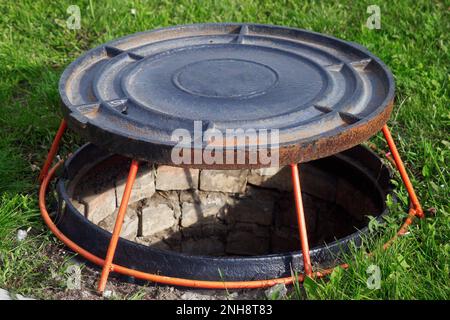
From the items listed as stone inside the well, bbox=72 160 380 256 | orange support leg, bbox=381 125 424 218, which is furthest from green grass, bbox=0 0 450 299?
stone inside the well, bbox=72 160 380 256

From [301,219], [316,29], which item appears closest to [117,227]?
[301,219]

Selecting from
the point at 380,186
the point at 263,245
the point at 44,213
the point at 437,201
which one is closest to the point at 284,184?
the point at 263,245

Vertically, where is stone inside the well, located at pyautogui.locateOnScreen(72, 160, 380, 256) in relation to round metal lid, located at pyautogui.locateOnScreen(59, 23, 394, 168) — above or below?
below

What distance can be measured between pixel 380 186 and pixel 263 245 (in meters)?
0.98

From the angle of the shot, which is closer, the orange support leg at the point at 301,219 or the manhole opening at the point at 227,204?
the orange support leg at the point at 301,219

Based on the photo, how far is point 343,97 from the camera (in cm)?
288

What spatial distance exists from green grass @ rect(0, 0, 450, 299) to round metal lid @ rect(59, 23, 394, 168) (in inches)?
21.3

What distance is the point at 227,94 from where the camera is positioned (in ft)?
9.40

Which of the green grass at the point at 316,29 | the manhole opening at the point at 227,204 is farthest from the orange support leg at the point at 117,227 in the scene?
the manhole opening at the point at 227,204

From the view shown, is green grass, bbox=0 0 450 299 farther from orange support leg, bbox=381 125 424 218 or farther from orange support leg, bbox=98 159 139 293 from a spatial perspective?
orange support leg, bbox=98 159 139 293

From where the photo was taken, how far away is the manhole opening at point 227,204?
11.8ft

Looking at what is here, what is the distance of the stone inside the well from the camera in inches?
144

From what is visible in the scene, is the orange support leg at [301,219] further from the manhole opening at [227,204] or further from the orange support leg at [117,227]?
the manhole opening at [227,204]
